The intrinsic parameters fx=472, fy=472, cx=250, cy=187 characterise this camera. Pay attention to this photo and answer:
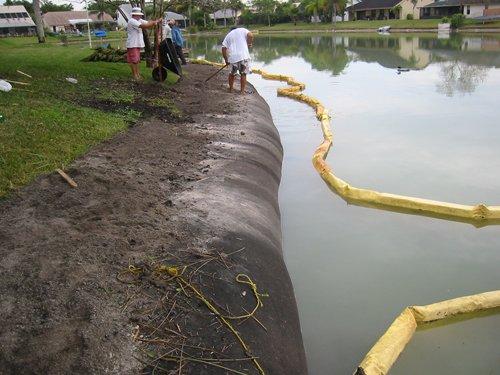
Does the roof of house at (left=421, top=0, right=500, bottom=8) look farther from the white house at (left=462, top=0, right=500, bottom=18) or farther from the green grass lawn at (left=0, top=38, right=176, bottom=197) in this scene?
the green grass lawn at (left=0, top=38, right=176, bottom=197)

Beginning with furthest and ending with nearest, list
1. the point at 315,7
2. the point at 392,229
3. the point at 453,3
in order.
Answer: the point at 315,7 < the point at 453,3 < the point at 392,229

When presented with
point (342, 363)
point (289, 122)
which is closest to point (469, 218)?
point (342, 363)

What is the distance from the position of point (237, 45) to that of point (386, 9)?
5006cm

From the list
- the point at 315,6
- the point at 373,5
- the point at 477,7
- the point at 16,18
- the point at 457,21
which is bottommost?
the point at 457,21

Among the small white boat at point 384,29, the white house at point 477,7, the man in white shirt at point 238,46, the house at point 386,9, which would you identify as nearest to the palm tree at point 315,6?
the house at point 386,9

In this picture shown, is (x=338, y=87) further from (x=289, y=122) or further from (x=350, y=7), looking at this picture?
(x=350, y=7)

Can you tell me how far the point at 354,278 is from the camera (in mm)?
5059

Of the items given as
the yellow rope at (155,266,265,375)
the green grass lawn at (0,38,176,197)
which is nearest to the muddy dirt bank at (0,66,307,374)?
the yellow rope at (155,266,265,375)

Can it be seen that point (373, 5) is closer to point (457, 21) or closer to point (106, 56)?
point (457, 21)

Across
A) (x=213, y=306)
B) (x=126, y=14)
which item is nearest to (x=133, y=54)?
(x=126, y=14)

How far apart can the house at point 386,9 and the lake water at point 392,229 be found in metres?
43.7

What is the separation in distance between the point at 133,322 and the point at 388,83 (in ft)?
51.6

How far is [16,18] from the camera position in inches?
2322

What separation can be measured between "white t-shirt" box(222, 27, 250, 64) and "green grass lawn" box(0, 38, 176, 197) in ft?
7.16
